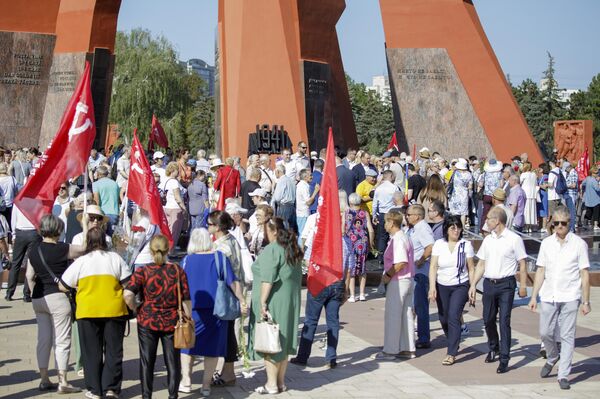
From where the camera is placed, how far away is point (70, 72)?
2477cm

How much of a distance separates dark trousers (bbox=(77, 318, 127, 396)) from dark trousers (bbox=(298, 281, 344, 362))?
6.51 ft

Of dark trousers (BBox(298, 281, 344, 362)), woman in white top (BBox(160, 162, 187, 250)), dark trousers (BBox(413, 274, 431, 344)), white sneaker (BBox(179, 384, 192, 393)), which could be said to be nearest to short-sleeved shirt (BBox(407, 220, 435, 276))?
dark trousers (BBox(413, 274, 431, 344))

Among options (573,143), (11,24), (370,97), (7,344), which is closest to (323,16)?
(11,24)

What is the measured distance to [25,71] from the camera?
24469 mm

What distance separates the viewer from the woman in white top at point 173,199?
48.6ft

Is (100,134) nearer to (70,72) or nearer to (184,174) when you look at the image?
(70,72)

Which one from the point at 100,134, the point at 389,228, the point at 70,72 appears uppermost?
the point at 70,72

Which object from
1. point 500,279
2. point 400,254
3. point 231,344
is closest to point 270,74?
point 400,254

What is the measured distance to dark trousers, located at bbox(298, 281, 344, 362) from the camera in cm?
897

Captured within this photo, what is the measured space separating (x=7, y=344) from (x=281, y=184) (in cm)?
652

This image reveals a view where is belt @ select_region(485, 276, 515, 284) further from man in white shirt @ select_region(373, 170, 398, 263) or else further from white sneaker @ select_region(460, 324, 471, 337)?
man in white shirt @ select_region(373, 170, 398, 263)

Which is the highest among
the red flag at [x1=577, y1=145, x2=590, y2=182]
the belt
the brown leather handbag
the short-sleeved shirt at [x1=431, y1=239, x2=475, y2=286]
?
the red flag at [x1=577, y1=145, x2=590, y2=182]

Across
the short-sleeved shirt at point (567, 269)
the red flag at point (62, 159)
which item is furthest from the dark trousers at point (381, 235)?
the red flag at point (62, 159)

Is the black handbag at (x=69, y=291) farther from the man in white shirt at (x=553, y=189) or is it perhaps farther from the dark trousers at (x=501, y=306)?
the man in white shirt at (x=553, y=189)
